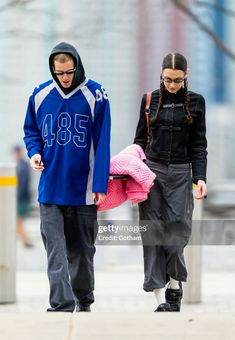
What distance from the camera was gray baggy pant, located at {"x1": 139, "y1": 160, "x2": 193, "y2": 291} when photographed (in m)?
5.91

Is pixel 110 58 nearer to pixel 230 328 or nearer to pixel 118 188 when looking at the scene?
pixel 118 188

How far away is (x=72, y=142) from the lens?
224 inches

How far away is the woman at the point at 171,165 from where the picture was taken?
19.2 feet

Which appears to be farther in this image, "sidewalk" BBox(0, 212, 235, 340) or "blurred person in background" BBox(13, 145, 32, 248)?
"blurred person in background" BBox(13, 145, 32, 248)

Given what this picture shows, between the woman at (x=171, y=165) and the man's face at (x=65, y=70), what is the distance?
20.2 inches

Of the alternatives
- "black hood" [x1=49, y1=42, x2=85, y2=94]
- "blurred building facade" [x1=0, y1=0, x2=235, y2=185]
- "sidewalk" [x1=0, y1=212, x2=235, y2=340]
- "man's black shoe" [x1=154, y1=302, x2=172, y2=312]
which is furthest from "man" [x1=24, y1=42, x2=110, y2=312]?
"blurred building facade" [x1=0, y1=0, x2=235, y2=185]

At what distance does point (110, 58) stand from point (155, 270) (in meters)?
6.02

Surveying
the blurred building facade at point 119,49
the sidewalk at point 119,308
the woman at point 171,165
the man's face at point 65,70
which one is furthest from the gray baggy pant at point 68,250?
the blurred building facade at point 119,49

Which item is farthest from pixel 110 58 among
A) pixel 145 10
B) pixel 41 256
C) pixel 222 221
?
pixel 222 221

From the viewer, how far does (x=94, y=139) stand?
575 cm

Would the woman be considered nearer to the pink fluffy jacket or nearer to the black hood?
the pink fluffy jacket

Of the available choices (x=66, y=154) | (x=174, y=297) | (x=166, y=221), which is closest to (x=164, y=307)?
(x=174, y=297)

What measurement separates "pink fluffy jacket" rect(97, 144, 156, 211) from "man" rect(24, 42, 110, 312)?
181 mm

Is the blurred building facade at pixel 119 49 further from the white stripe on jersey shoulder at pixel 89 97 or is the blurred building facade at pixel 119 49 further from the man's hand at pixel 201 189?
the white stripe on jersey shoulder at pixel 89 97
